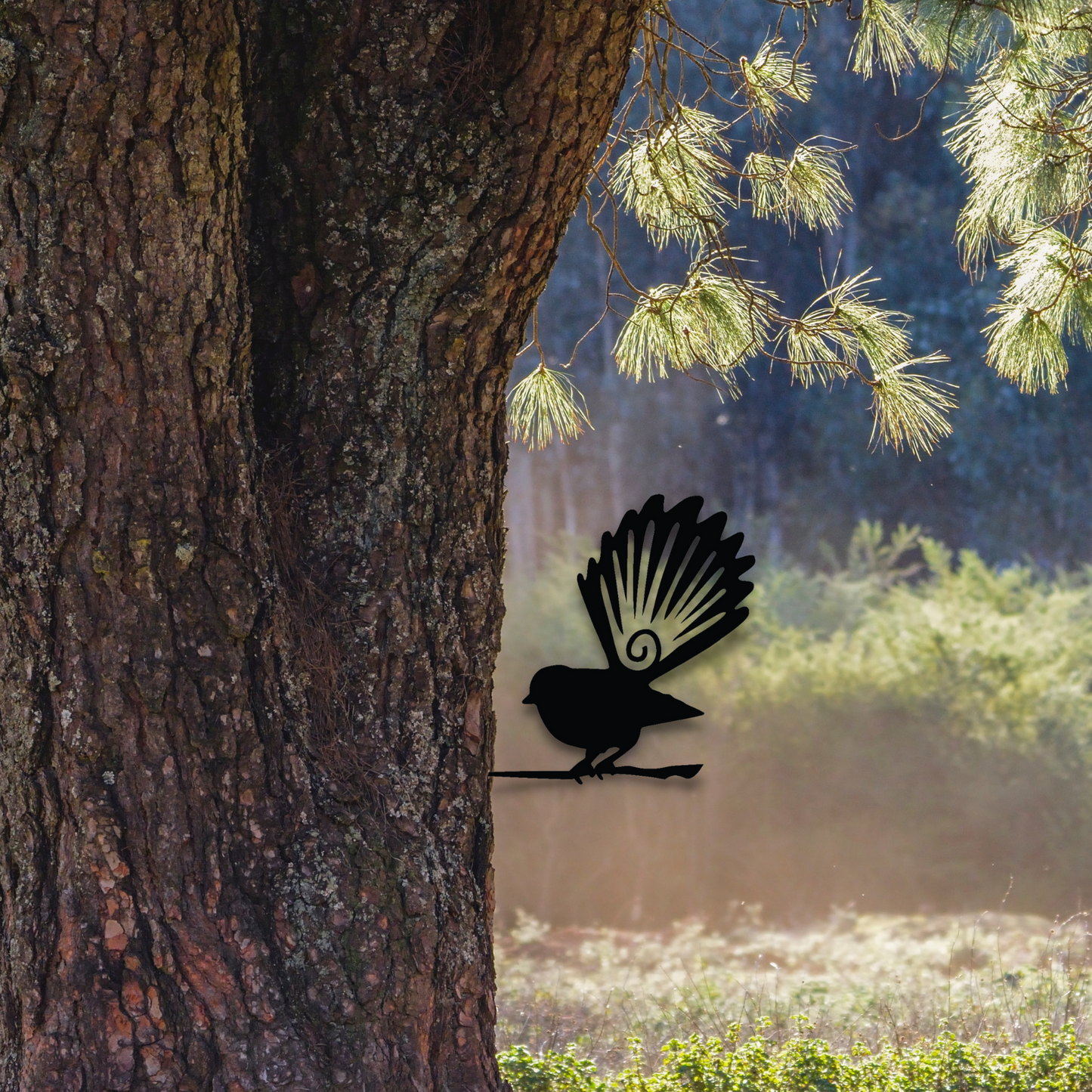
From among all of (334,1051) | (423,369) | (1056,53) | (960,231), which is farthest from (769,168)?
(334,1051)

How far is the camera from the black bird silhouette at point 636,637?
6.27 feet

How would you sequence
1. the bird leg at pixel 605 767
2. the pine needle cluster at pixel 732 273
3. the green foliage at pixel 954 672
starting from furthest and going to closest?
the green foliage at pixel 954 672 → the pine needle cluster at pixel 732 273 → the bird leg at pixel 605 767

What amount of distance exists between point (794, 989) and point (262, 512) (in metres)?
3.45

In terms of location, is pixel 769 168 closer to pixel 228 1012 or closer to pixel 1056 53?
pixel 1056 53

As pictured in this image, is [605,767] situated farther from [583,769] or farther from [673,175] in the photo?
[673,175]

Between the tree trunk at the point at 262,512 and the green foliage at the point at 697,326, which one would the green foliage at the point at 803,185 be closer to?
the green foliage at the point at 697,326

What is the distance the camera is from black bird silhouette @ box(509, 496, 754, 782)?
6.27ft

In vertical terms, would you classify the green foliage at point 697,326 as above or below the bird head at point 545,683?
above

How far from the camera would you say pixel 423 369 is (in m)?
1.65

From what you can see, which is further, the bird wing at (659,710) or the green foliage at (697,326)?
the green foliage at (697,326)

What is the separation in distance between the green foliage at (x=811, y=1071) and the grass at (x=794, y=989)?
0.04 feet

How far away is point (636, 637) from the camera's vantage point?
75.7 inches

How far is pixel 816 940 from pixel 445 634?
4.25 m

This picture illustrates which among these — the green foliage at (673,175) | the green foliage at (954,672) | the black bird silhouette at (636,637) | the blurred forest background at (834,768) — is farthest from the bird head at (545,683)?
the green foliage at (954,672)
